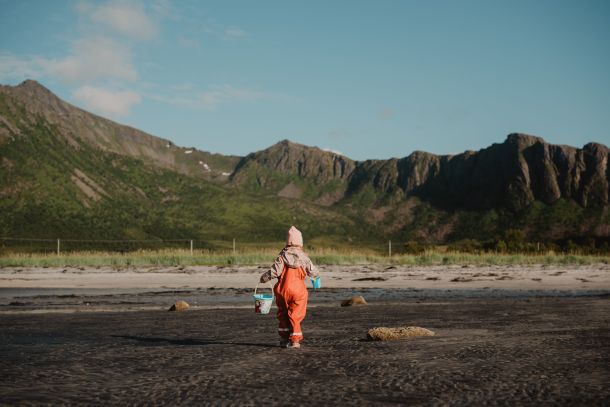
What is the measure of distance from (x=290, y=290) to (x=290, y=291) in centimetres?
1

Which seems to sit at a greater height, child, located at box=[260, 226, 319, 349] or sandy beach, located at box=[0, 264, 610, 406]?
child, located at box=[260, 226, 319, 349]

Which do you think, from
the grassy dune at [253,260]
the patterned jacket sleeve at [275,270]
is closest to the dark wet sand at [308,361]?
the patterned jacket sleeve at [275,270]

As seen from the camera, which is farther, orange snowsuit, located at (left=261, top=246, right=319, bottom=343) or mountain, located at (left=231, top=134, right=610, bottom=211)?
mountain, located at (left=231, top=134, right=610, bottom=211)

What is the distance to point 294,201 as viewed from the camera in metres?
154

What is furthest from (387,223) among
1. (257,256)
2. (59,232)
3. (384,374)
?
(384,374)

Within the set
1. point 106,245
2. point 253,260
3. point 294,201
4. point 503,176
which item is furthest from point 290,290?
point 294,201

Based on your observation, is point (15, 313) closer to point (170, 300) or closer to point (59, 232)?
point (170, 300)

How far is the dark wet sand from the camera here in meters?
5.46

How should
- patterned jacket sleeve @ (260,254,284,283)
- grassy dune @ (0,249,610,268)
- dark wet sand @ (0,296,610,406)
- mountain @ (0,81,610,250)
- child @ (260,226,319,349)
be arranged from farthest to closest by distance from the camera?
1. mountain @ (0,81,610,250)
2. grassy dune @ (0,249,610,268)
3. patterned jacket sleeve @ (260,254,284,283)
4. child @ (260,226,319,349)
5. dark wet sand @ (0,296,610,406)

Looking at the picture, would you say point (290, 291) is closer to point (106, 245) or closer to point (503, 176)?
point (106, 245)

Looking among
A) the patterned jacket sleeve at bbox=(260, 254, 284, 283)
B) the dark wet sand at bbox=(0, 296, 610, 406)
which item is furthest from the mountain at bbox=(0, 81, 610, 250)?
the patterned jacket sleeve at bbox=(260, 254, 284, 283)

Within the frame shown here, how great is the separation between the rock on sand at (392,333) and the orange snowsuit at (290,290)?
1022 millimetres

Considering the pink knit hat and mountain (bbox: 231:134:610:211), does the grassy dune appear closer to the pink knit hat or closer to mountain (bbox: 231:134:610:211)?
the pink knit hat

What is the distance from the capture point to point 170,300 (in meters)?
16.9
